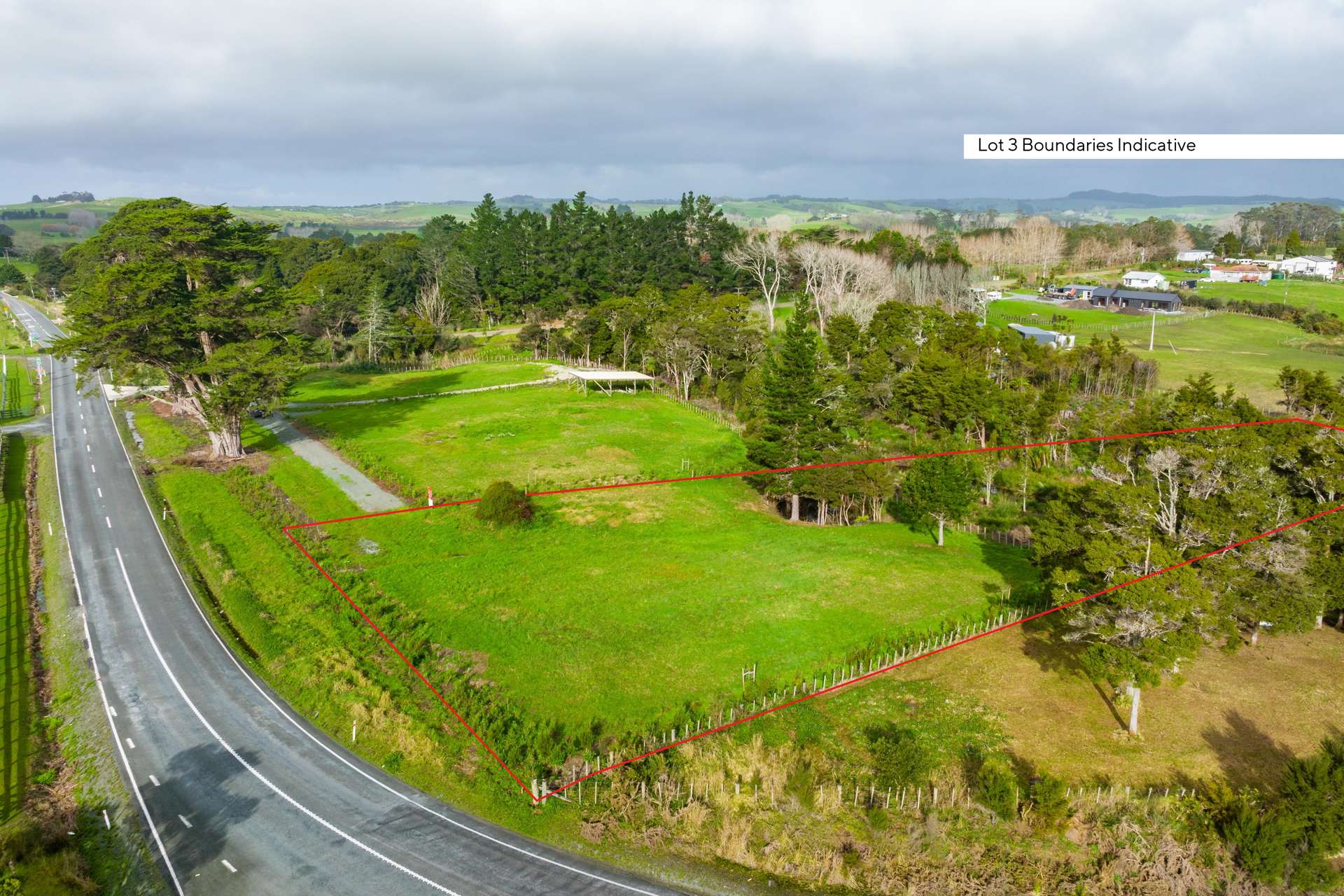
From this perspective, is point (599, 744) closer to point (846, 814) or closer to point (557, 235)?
point (846, 814)

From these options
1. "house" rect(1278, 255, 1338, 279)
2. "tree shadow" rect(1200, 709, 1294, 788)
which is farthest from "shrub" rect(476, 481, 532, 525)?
"house" rect(1278, 255, 1338, 279)

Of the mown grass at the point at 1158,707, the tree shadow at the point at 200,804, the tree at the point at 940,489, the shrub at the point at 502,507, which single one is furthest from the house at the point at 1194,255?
the tree shadow at the point at 200,804

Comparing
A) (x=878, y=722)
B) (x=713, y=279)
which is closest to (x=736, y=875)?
(x=878, y=722)

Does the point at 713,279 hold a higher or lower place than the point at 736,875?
higher

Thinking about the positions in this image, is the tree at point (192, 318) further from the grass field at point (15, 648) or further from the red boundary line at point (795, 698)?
the red boundary line at point (795, 698)

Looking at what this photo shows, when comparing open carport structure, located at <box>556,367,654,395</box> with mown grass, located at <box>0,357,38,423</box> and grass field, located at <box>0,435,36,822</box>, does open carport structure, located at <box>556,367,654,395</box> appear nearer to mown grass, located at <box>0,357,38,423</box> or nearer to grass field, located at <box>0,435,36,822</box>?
grass field, located at <box>0,435,36,822</box>

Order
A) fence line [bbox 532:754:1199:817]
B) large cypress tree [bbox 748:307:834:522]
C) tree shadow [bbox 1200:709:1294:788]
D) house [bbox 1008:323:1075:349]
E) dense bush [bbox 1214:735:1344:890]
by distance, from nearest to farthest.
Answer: dense bush [bbox 1214:735:1344:890] → fence line [bbox 532:754:1199:817] → tree shadow [bbox 1200:709:1294:788] → large cypress tree [bbox 748:307:834:522] → house [bbox 1008:323:1075:349]

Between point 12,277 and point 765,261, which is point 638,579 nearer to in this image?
point 765,261
